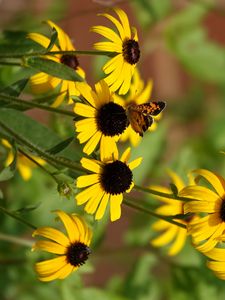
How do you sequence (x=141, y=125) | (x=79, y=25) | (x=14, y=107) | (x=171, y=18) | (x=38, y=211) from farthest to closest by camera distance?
(x=79, y=25)
(x=171, y=18)
(x=38, y=211)
(x=14, y=107)
(x=141, y=125)

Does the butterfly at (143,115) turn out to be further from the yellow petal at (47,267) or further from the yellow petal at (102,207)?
the yellow petal at (47,267)

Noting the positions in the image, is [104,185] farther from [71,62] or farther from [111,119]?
[71,62]

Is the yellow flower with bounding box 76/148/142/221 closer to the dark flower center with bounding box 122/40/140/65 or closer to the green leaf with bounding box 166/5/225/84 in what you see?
the dark flower center with bounding box 122/40/140/65

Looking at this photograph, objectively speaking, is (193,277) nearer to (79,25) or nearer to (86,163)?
(86,163)

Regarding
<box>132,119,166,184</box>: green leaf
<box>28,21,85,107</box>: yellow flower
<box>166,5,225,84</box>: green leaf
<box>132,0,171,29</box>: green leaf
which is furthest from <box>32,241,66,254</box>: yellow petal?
<box>166,5,225,84</box>: green leaf

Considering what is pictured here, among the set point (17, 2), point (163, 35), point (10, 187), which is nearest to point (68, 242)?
point (10, 187)

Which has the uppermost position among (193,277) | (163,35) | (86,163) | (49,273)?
(163,35)

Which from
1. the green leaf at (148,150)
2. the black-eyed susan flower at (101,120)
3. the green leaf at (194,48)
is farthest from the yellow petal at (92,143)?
the green leaf at (194,48)
